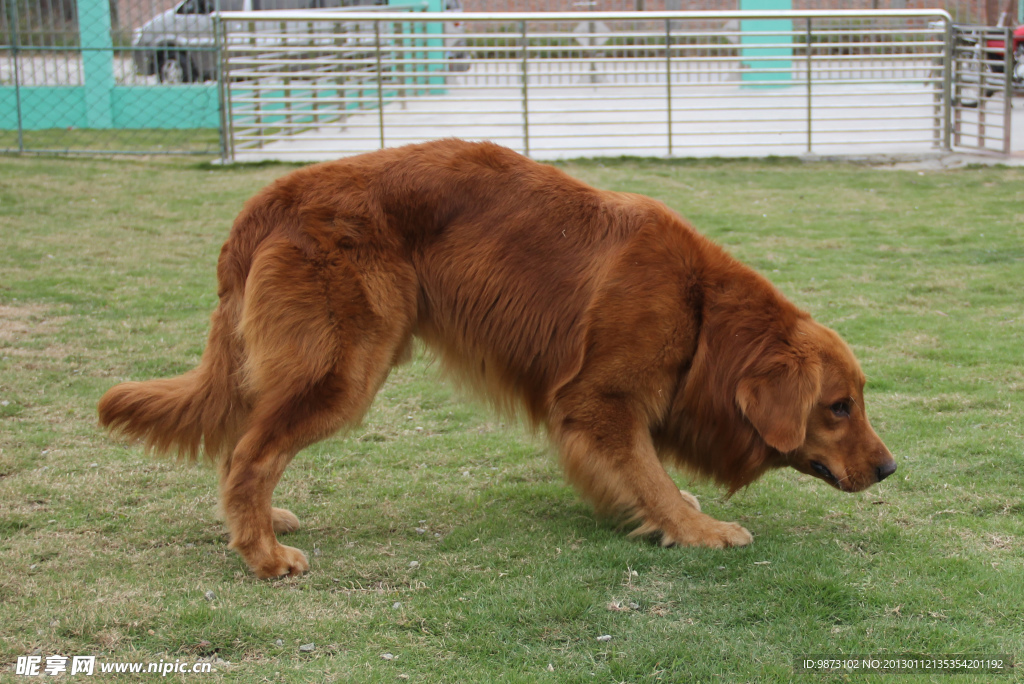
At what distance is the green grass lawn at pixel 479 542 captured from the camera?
3.31m

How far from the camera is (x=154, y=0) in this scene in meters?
17.6

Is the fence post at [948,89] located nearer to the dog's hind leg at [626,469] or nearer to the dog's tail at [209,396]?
the dog's hind leg at [626,469]

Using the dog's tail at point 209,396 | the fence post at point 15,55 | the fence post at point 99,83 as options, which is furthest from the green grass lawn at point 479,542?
the fence post at point 99,83

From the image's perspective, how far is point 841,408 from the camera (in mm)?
4195

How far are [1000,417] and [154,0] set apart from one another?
16.8 m

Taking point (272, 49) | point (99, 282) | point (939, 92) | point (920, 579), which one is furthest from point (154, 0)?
point (920, 579)

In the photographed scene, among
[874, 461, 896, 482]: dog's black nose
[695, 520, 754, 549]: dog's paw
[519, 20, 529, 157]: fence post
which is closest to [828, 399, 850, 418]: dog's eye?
[874, 461, 896, 482]: dog's black nose

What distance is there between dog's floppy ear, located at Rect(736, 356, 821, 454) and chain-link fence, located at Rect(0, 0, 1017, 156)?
42.4ft

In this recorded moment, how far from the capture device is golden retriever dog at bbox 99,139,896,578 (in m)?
4.03

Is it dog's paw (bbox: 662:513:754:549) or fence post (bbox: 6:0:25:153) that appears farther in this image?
fence post (bbox: 6:0:25:153)

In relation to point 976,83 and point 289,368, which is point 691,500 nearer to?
point 289,368

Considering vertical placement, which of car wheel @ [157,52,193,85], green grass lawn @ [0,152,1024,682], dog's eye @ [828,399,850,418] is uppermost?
car wheel @ [157,52,193,85]

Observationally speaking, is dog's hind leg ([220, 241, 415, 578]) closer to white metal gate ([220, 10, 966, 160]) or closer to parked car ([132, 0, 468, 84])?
white metal gate ([220, 10, 966, 160])

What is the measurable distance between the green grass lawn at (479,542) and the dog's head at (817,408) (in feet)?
1.08
